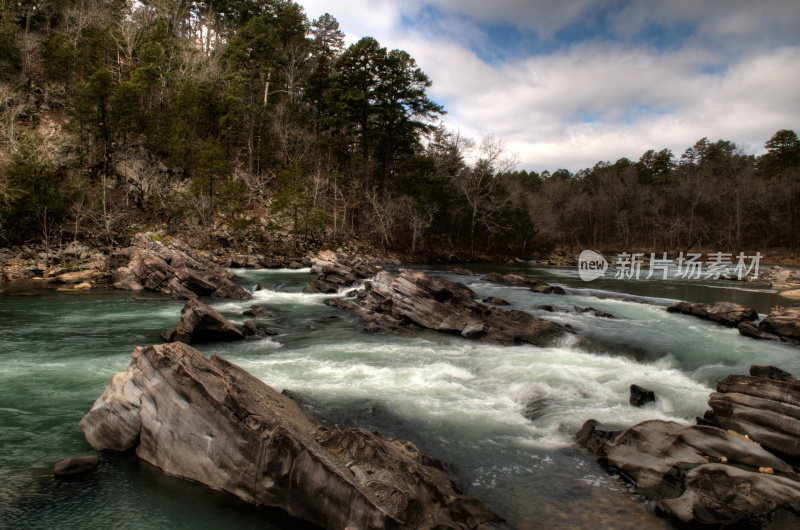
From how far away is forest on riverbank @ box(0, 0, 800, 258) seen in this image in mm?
31781

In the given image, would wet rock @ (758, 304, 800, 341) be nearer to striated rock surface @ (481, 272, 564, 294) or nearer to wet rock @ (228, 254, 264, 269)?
striated rock surface @ (481, 272, 564, 294)

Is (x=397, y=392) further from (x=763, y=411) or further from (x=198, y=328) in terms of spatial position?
(x=198, y=328)

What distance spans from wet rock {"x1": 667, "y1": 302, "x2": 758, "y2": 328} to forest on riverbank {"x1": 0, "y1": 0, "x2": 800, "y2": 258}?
2938 cm

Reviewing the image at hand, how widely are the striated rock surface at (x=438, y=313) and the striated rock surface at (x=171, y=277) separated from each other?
6.05 meters

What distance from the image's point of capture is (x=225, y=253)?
33906mm

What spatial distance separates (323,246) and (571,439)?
35.7m

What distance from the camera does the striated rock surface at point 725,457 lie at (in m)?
5.13

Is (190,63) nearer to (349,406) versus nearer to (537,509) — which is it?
(349,406)

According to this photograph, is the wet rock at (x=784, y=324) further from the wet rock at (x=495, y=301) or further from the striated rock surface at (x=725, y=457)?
the wet rock at (x=495, y=301)

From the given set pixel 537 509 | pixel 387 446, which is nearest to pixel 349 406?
pixel 387 446

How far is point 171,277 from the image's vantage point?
70.7 feet

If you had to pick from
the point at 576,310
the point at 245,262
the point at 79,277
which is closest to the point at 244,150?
the point at 245,262

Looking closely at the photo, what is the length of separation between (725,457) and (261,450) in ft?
22.0
